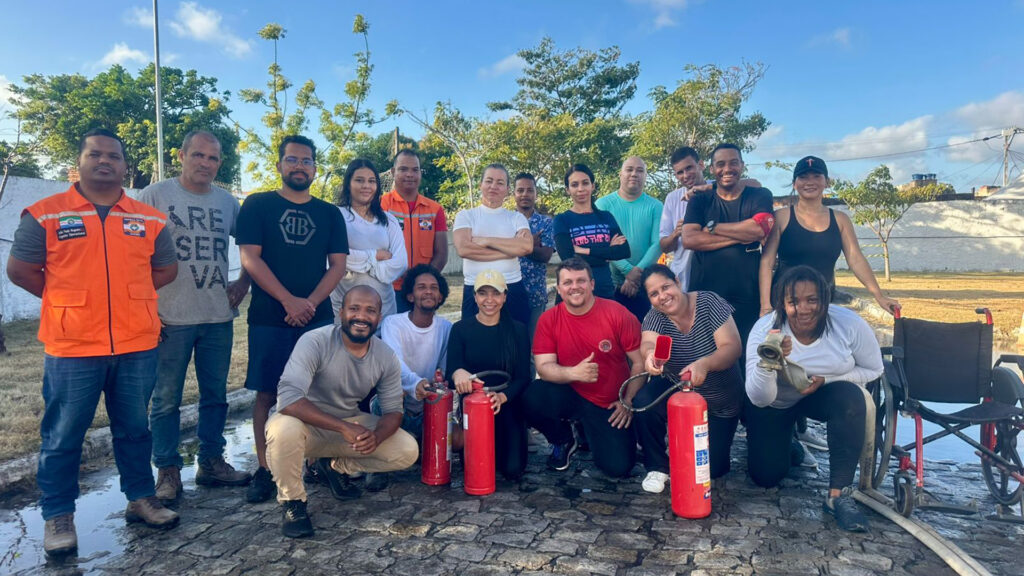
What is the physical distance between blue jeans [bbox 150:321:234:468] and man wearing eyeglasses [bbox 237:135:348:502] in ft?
0.73

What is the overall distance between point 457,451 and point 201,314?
209cm

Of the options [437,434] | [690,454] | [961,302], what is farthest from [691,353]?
[961,302]

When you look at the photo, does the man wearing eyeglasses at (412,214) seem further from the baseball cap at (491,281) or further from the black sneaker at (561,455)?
the black sneaker at (561,455)

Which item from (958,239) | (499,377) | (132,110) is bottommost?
(499,377)

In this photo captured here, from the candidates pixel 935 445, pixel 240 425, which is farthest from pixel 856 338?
pixel 240 425

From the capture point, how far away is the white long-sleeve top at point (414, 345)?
4918mm

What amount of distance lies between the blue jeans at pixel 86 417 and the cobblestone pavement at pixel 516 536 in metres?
0.34

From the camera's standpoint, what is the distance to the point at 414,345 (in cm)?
498

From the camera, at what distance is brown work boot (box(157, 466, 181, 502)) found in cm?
427

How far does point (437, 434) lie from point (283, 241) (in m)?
1.72

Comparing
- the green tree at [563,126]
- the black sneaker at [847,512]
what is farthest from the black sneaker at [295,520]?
the green tree at [563,126]

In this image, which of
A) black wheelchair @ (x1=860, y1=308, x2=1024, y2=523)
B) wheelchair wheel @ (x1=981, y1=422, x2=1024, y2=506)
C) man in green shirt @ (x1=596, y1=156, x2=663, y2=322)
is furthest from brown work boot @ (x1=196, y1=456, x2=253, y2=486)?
wheelchair wheel @ (x1=981, y1=422, x2=1024, y2=506)

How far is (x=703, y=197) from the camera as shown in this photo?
5203mm

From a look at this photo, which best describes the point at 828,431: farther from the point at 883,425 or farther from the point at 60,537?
the point at 60,537
